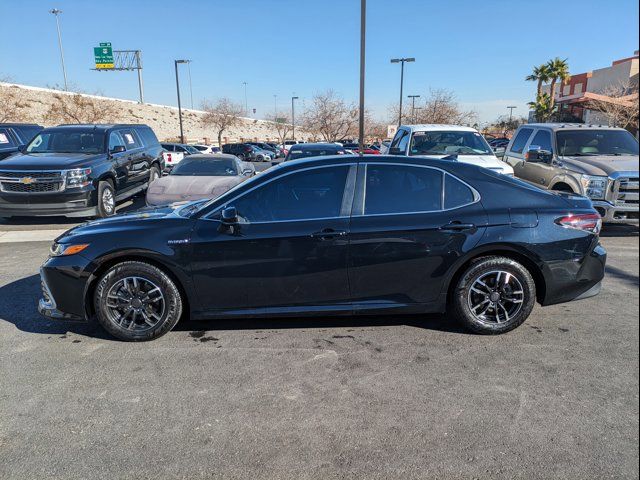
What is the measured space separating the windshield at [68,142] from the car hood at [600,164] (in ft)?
31.2

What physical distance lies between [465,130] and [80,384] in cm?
932

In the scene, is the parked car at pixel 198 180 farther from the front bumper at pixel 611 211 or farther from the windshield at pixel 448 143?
the front bumper at pixel 611 211

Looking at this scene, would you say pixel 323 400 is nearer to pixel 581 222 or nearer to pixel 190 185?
pixel 581 222

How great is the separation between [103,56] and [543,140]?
51.9 metres

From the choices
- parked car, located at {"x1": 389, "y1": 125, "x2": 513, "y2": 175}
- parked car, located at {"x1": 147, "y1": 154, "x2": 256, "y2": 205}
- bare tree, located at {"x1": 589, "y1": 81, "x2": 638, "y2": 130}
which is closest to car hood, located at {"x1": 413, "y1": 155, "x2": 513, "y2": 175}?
parked car, located at {"x1": 389, "y1": 125, "x2": 513, "y2": 175}

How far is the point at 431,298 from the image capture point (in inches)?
157

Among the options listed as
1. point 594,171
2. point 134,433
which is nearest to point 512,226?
point 134,433

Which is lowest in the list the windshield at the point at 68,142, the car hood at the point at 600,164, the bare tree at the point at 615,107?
the car hood at the point at 600,164

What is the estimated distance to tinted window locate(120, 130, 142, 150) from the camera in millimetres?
10881

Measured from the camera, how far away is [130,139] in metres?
11.2

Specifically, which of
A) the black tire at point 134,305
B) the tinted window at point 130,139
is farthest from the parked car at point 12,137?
the black tire at point 134,305

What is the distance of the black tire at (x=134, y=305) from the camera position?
3.90 meters

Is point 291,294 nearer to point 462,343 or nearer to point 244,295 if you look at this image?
point 244,295

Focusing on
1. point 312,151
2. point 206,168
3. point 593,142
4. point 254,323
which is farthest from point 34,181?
point 593,142
